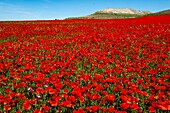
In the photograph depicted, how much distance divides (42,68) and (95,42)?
7.22 m

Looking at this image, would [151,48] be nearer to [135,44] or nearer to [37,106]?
[135,44]

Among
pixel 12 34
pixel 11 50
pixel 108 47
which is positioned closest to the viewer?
pixel 11 50

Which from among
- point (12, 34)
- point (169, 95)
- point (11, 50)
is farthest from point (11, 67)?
point (12, 34)

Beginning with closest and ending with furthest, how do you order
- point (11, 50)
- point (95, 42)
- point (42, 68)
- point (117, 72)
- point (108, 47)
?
point (117, 72) < point (42, 68) < point (11, 50) < point (108, 47) < point (95, 42)

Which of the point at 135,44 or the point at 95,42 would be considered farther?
the point at 95,42

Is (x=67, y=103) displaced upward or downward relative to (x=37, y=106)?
upward

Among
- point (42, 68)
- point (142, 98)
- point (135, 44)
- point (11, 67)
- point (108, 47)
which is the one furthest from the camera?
point (135, 44)

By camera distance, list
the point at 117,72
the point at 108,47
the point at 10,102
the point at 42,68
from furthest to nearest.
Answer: the point at 108,47 → the point at 42,68 → the point at 117,72 → the point at 10,102

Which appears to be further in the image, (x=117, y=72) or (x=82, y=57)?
(x=82, y=57)

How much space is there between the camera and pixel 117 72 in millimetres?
6691

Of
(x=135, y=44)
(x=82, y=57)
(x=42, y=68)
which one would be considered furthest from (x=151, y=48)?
(x=42, y=68)

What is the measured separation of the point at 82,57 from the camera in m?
9.60

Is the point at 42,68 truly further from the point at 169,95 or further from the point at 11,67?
the point at 169,95

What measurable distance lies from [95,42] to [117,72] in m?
7.52
